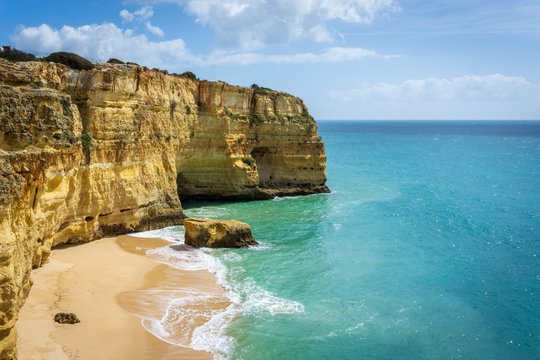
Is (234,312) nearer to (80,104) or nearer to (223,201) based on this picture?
(80,104)

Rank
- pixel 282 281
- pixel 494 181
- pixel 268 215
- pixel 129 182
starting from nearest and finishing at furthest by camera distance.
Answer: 1. pixel 282 281
2. pixel 129 182
3. pixel 268 215
4. pixel 494 181

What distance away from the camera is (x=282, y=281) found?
22125 mm

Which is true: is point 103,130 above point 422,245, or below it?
above

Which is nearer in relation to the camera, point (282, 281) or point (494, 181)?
point (282, 281)

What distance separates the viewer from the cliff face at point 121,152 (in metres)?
13.1

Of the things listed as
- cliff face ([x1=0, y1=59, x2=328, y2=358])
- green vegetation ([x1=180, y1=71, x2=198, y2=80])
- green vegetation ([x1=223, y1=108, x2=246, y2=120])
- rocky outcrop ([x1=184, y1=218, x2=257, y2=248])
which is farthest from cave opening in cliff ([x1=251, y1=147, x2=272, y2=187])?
rocky outcrop ([x1=184, y1=218, x2=257, y2=248])

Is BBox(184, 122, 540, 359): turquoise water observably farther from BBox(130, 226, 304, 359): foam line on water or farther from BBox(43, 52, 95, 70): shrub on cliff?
BBox(43, 52, 95, 70): shrub on cliff

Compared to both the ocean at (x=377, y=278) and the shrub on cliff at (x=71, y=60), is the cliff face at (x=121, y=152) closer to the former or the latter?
the shrub on cliff at (x=71, y=60)

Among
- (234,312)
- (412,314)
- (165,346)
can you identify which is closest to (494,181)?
(412,314)

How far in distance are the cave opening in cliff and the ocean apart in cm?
397

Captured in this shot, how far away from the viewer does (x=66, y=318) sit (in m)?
15.5

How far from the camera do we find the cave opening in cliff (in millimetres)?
46188

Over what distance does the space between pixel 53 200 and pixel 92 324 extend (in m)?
6.29

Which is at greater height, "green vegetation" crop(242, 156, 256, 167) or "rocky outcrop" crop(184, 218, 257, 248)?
"green vegetation" crop(242, 156, 256, 167)
